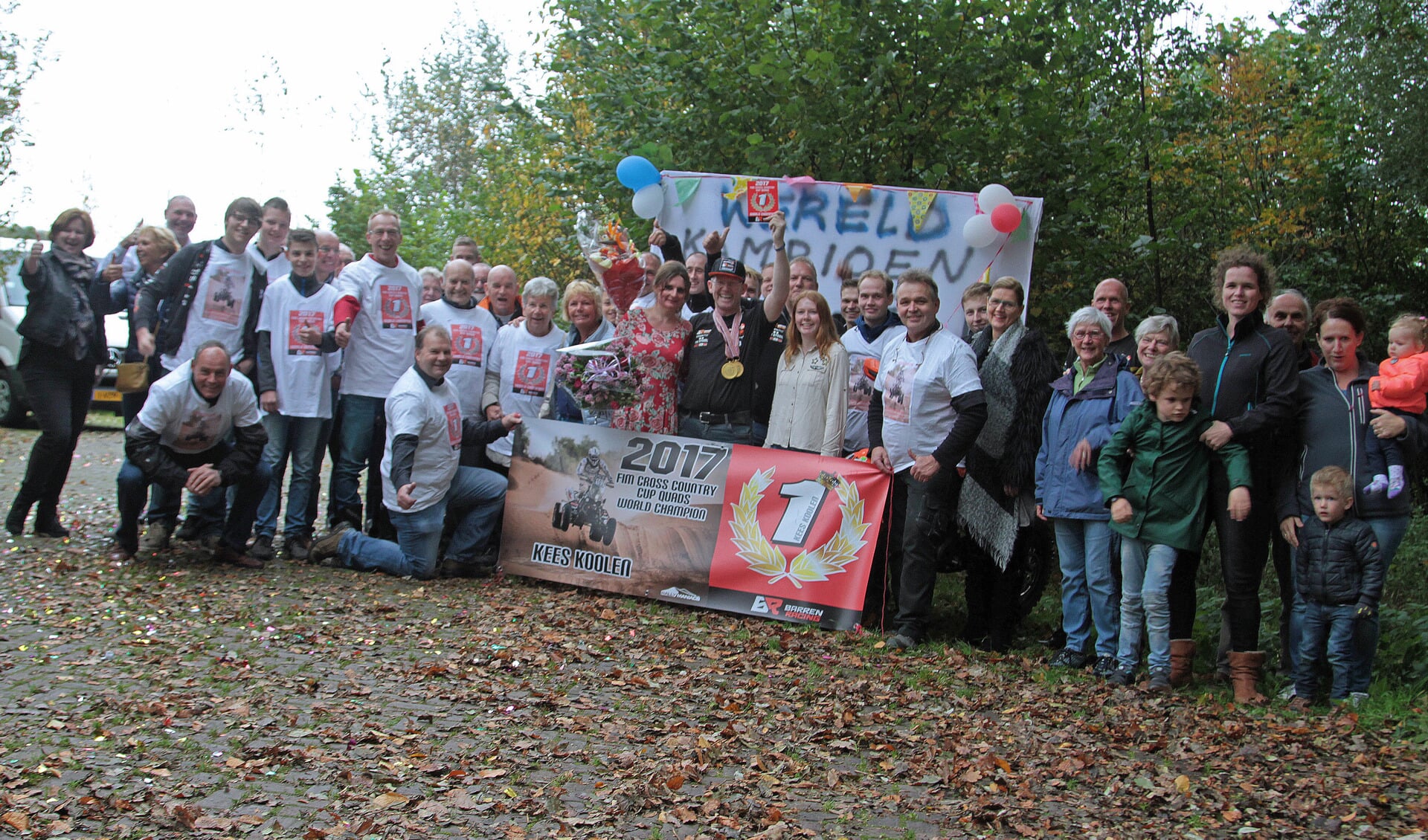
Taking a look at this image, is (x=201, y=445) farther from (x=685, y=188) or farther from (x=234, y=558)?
(x=685, y=188)

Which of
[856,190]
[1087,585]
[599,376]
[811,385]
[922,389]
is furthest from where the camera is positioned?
[856,190]

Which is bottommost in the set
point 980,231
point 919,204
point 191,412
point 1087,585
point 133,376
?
point 1087,585

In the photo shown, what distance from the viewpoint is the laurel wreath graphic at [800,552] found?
7660mm

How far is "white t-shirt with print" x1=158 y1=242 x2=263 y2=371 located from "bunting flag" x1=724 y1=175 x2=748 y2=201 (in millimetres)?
3766

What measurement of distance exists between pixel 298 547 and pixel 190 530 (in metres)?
0.77

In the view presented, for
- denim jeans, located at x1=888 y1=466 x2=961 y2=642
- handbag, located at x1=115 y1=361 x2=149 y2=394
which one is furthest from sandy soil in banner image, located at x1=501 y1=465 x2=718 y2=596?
handbag, located at x1=115 y1=361 x2=149 y2=394

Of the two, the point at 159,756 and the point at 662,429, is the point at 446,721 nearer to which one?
the point at 159,756

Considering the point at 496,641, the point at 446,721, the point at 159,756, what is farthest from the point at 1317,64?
the point at 159,756

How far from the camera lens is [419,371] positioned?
8.48 m

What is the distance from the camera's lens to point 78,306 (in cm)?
873

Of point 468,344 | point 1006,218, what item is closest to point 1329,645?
point 1006,218

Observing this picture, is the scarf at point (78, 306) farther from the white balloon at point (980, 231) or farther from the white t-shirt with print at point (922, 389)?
the white balloon at point (980, 231)

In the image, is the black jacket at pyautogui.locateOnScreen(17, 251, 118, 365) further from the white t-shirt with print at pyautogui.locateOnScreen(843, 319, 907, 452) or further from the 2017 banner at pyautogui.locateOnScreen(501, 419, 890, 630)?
the white t-shirt with print at pyautogui.locateOnScreen(843, 319, 907, 452)

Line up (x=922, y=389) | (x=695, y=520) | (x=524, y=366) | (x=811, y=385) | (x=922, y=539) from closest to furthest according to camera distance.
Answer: (x=922, y=389)
(x=922, y=539)
(x=811, y=385)
(x=695, y=520)
(x=524, y=366)
